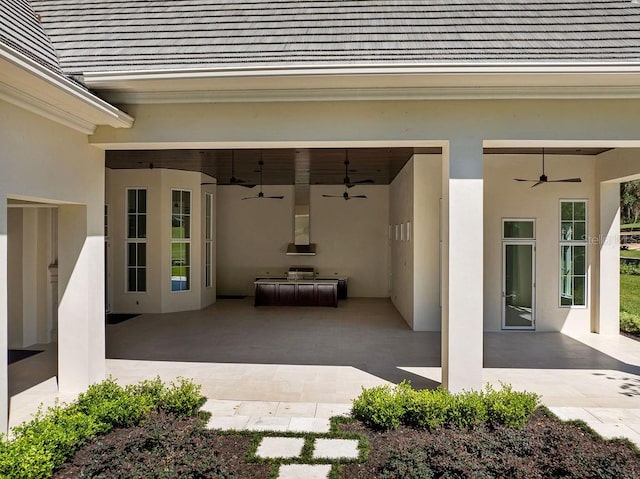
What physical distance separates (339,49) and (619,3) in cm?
423

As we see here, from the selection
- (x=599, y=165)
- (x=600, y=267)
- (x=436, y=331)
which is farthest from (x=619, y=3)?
(x=436, y=331)

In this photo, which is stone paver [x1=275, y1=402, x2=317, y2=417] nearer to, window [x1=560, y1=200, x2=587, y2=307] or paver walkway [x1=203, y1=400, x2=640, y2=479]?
paver walkway [x1=203, y1=400, x2=640, y2=479]

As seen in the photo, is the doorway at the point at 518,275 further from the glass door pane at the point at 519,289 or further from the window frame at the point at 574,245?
the window frame at the point at 574,245

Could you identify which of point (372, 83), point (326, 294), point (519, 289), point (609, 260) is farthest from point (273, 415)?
point (326, 294)

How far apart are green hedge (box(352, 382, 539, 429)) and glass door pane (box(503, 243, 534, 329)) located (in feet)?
17.1

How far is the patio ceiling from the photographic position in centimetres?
883

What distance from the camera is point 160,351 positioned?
24.8 feet

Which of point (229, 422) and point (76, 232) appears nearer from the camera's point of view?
point (229, 422)

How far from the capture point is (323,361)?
695 cm

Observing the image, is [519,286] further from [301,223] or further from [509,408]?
[301,223]

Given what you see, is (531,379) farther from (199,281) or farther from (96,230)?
(199,281)

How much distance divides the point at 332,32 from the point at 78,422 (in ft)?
17.3

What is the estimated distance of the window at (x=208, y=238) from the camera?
12.6m

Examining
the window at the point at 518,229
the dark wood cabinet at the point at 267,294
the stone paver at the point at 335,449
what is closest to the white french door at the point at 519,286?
the window at the point at 518,229
